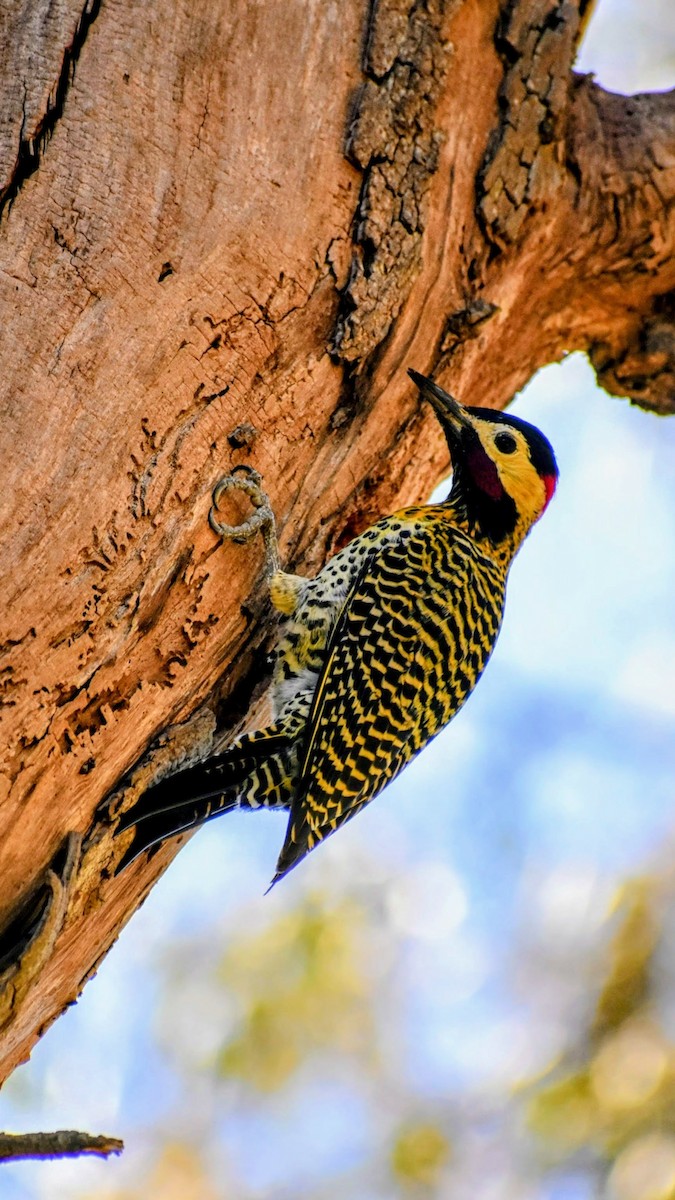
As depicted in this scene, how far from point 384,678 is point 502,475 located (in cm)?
113

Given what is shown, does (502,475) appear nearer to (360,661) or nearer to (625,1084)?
(360,661)

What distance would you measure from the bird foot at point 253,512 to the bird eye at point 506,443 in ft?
4.10

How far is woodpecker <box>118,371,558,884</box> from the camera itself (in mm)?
3240

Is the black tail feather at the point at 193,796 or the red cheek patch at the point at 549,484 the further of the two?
the red cheek patch at the point at 549,484

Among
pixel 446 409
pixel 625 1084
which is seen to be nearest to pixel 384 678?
pixel 446 409

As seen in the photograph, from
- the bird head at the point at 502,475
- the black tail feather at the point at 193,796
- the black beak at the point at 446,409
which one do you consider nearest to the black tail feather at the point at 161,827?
the black tail feather at the point at 193,796

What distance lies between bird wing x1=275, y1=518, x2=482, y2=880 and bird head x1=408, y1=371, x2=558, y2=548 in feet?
1.18

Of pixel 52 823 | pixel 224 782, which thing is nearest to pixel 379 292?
pixel 224 782

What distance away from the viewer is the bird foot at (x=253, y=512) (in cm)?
303

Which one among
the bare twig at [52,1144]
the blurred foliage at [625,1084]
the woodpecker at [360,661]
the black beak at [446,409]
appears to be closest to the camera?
the bare twig at [52,1144]

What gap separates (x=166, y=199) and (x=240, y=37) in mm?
584

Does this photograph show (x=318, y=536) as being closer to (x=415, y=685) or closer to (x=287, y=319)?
(x=415, y=685)

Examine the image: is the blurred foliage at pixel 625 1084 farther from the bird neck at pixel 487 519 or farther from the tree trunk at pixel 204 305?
the tree trunk at pixel 204 305

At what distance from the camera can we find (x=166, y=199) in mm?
2947
